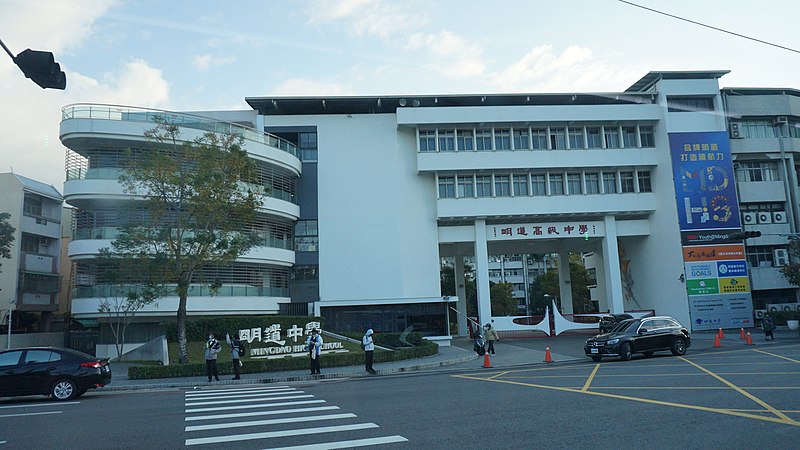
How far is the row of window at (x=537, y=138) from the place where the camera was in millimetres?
41750

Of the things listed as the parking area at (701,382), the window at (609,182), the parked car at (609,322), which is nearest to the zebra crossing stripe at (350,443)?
the parking area at (701,382)

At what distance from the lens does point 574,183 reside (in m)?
42.3

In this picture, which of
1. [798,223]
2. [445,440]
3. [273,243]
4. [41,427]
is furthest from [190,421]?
[798,223]

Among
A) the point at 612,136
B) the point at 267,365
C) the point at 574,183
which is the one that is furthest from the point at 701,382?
the point at 612,136

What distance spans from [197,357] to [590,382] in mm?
18798

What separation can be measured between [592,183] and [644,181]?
4082 millimetres

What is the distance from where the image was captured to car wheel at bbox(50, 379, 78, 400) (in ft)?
49.6

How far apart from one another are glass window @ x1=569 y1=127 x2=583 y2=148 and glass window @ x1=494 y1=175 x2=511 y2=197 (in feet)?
18.8

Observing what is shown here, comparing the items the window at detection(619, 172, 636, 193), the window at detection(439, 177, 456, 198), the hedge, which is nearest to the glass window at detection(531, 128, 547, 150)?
the window at detection(619, 172, 636, 193)

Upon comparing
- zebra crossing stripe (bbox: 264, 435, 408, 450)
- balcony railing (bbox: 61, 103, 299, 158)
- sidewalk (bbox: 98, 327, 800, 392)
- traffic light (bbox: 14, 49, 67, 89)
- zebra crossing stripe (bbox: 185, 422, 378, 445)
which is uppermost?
balcony railing (bbox: 61, 103, 299, 158)

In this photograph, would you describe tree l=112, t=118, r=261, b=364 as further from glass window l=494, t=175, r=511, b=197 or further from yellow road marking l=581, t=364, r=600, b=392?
glass window l=494, t=175, r=511, b=197

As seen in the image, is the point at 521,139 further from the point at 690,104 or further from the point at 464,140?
the point at 690,104

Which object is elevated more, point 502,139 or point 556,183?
point 502,139

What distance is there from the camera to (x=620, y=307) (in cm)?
4128
